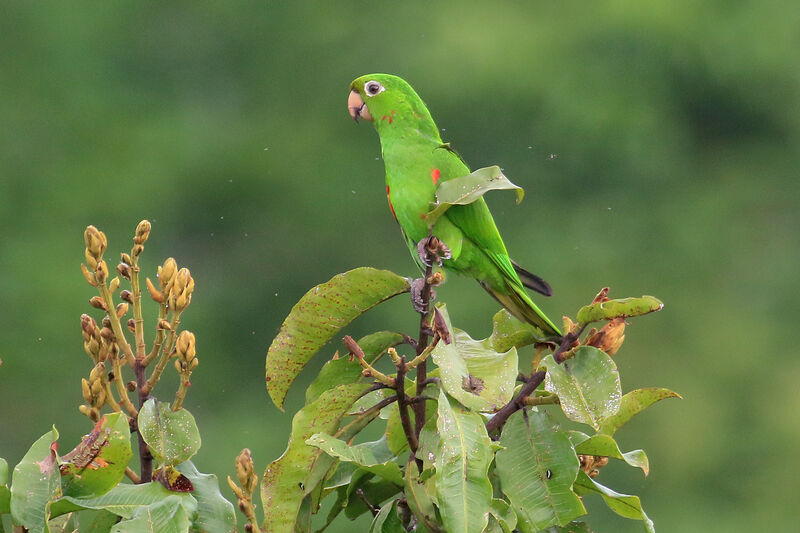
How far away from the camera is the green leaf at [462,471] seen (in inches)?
48.8

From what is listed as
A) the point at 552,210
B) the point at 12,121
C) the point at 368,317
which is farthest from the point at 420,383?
the point at 12,121

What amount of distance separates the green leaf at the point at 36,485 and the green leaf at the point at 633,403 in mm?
709

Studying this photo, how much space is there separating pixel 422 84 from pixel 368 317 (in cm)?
209

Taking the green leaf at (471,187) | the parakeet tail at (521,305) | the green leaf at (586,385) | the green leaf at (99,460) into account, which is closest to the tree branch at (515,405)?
the green leaf at (586,385)

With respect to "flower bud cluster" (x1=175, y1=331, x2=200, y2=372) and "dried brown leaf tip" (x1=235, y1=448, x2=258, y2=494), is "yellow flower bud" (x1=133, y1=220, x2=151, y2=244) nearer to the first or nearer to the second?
"flower bud cluster" (x1=175, y1=331, x2=200, y2=372)

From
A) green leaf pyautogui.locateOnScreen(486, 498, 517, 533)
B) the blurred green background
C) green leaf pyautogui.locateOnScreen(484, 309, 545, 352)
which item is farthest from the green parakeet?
the blurred green background

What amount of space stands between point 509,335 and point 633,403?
21cm

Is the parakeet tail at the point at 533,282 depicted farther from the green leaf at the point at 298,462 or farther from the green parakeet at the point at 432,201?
the green leaf at the point at 298,462

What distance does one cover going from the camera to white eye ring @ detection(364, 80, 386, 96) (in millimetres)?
2602

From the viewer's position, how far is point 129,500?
4.24ft

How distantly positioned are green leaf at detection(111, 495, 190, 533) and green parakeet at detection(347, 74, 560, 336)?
107 centimetres

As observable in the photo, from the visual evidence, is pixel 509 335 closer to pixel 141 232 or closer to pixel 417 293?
pixel 417 293

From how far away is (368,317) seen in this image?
27.3ft

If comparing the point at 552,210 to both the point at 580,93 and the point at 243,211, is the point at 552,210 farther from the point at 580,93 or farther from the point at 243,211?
the point at 243,211
